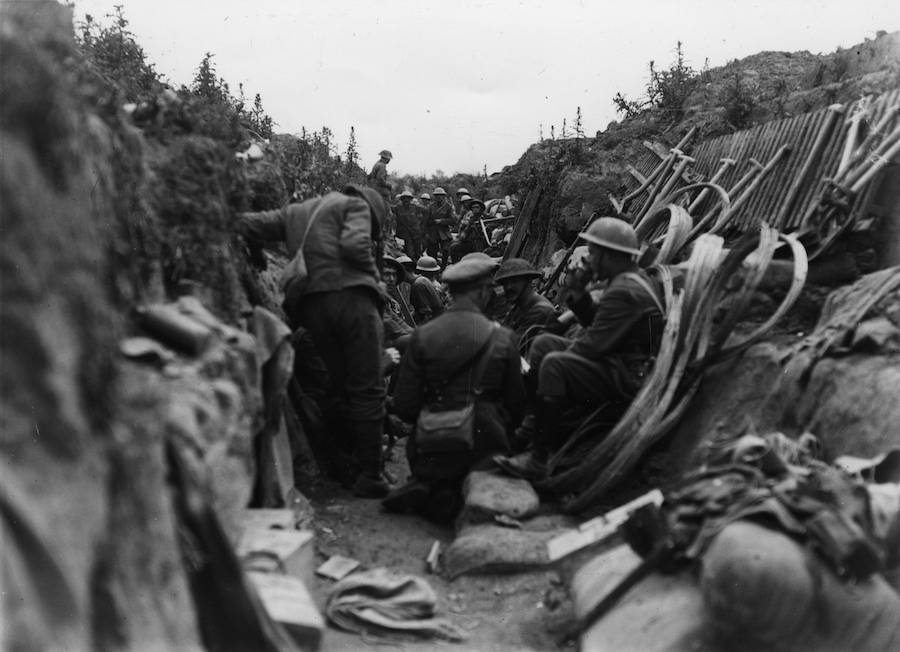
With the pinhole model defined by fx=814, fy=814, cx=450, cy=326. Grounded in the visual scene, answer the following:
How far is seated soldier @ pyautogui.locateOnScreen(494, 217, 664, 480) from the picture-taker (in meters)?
5.80

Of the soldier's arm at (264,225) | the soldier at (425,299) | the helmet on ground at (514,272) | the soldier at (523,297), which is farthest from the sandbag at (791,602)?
the soldier at (425,299)

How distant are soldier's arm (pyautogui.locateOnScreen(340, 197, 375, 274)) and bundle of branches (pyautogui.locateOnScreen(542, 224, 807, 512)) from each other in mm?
2045

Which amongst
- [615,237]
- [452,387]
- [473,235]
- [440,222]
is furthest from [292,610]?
[440,222]

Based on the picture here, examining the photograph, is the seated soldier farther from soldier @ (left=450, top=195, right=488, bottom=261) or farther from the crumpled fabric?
soldier @ (left=450, top=195, right=488, bottom=261)

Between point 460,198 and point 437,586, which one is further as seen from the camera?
point 460,198

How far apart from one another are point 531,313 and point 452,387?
2.40m

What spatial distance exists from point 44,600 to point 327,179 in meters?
8.71

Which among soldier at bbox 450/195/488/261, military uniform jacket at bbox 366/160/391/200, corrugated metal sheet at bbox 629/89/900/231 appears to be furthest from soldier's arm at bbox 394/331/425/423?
soldier at bbox 450/195/488/261

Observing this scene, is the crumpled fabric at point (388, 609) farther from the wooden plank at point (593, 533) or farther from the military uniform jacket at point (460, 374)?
the military uniform jacket at point (460, 374)

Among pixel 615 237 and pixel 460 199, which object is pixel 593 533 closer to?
pixel 615 237

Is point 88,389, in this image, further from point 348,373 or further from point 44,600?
point 348,373

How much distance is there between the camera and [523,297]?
322 inches

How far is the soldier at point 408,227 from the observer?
18344mm

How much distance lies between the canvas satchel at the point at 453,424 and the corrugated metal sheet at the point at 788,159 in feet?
10.9
